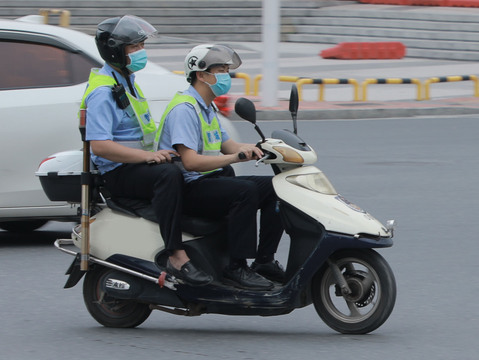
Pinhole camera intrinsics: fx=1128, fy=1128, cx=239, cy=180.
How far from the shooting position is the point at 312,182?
18.2ft

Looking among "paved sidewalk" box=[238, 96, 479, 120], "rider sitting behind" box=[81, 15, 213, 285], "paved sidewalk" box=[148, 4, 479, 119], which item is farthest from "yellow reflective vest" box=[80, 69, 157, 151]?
"paved sidewalk" box=[148, 4, 479, 119]

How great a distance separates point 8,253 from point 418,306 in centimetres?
313

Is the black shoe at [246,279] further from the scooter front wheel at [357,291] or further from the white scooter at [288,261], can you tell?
the scooter front wheel at [357,291]

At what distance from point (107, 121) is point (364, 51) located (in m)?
22.7

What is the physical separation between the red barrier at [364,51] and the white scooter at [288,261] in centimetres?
2240


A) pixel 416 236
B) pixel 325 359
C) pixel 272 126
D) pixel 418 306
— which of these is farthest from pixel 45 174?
pixel 272 126

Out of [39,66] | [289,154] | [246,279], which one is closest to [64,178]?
[246,279]

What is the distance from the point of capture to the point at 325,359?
17.1ft

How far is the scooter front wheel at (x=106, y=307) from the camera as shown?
5.91 meters

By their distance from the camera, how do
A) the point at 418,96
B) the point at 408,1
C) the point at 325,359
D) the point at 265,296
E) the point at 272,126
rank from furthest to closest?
the point at 408,1 → the point at 418,96 → the point at 272,126 → the point at 265,296 → the point at 325,359

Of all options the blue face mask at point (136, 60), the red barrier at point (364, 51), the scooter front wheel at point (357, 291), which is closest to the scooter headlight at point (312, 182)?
the scooter front wheel at point (357, 291)

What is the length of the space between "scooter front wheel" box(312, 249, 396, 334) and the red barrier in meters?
22.6

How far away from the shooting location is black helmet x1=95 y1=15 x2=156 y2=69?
5.68 meters

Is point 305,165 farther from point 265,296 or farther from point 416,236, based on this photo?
point 416,236
